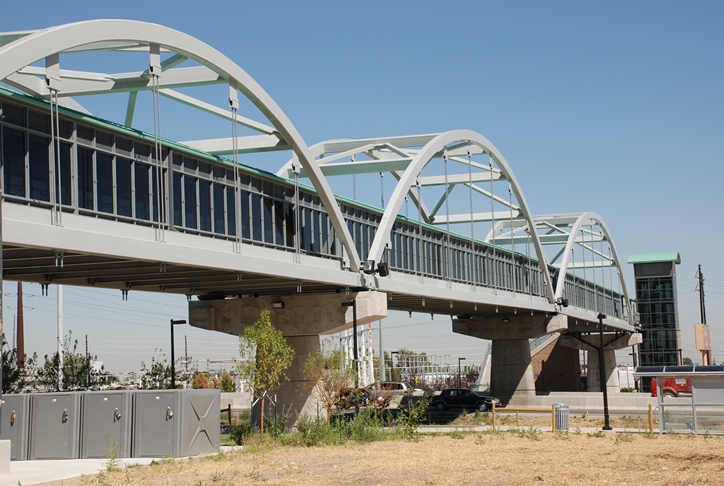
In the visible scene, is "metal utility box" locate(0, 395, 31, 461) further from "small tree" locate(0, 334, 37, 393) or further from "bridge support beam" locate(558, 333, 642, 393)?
"bridge support beam" locate(558, 333, 642, 393)

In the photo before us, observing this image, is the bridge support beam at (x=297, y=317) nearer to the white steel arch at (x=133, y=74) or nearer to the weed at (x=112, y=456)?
the white steel arch at (x=133, y=74)

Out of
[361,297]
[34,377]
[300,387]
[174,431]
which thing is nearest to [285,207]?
[361,297]

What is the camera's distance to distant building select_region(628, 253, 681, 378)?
97213 millimetres

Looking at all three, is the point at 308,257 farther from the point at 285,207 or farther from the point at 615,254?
the point at 615,254

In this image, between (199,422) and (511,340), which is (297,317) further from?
(511,340)

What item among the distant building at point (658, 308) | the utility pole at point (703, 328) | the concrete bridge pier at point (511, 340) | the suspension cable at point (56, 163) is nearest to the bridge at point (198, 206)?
the suspension cable at point (56, 163)

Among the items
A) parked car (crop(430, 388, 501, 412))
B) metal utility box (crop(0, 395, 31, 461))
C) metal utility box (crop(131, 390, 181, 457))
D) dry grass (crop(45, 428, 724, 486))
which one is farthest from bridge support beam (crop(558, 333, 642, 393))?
metal utility box (crop(0, 395, 31, 461))

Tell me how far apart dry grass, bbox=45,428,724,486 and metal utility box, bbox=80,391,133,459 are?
2.03m

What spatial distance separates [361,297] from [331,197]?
4.55m

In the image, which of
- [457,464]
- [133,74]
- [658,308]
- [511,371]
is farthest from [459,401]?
[658,308]

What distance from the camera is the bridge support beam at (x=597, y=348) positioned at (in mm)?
90250

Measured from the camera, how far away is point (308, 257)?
108 feet

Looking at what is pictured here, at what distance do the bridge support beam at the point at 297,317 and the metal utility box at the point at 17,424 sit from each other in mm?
13103

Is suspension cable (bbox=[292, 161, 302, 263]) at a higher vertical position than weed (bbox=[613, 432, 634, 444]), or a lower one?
→ higher
